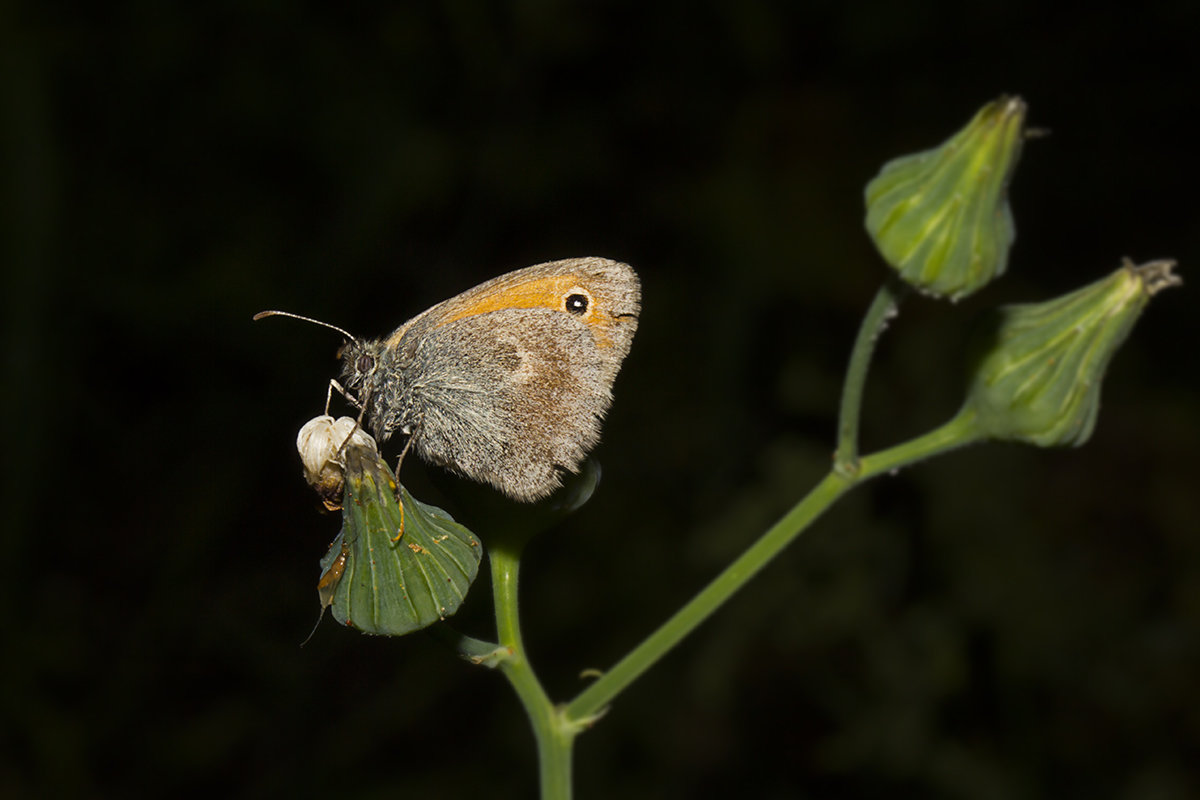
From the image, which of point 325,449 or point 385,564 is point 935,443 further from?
point 325,449

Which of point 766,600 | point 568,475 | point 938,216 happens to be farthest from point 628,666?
point 766,600

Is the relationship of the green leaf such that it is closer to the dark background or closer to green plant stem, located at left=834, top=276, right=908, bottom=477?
green plant stem, located at left=834, top=276, right=908, bottom=477

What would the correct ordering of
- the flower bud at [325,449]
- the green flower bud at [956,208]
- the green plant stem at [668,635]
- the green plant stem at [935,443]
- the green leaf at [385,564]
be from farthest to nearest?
the green plant stem at [935,443]
the green flower bud at [956,208]
the green plant stem at [668,635]
the flower bud at [325,449]
the green leaf at [385,564]

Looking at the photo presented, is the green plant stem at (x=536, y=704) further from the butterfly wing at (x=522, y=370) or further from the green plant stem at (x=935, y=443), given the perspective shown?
the green plant stem at (x=935, y=443)

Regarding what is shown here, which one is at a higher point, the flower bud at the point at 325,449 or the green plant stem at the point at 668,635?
the flower bud at the point at 325,449

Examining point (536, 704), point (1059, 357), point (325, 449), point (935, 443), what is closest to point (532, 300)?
point (325, 449)

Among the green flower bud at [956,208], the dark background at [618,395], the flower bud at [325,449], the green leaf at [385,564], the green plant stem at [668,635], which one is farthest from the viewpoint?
the dark background at [618,395]

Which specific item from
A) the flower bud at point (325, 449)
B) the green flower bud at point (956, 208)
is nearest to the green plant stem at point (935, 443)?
the green flower bud at point (956, 208)
